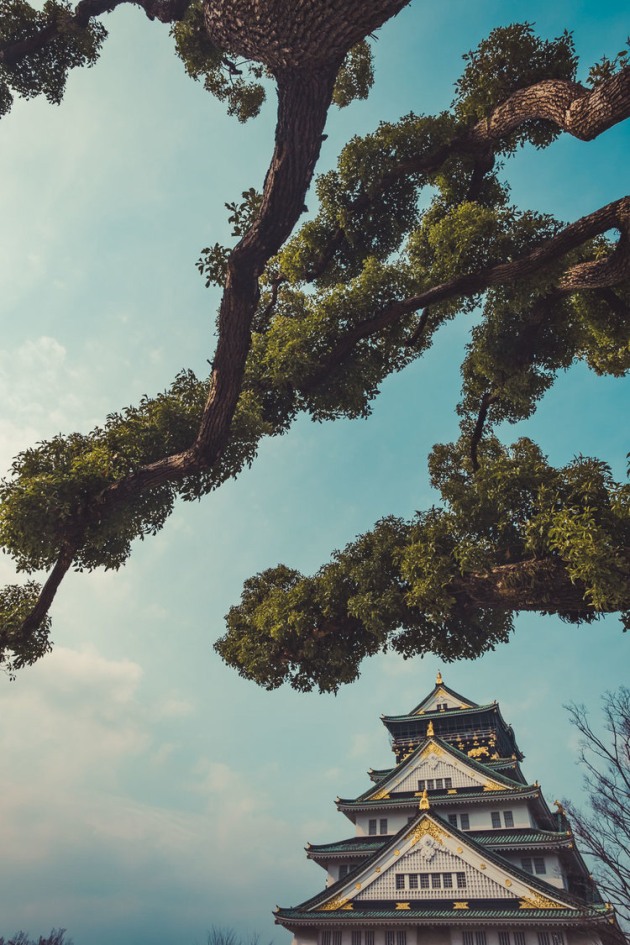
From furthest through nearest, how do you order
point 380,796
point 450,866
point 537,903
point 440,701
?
point 440,701 → point 380,796 → point 450,866 → point 537,903

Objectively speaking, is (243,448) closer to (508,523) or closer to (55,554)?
(55,554)

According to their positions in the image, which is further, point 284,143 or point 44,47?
point 44,47

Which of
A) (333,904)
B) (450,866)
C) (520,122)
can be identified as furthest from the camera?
(333,904)

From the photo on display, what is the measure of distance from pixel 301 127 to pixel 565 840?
2337 cm

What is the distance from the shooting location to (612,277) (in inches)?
296

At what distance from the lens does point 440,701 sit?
28.8 m

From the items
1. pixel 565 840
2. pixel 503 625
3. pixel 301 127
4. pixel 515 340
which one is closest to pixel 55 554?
pixel 301 127

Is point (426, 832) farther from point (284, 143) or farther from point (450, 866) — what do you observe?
point (284, 143)

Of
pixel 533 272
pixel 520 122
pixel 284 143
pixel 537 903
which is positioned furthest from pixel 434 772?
pixel 284 143

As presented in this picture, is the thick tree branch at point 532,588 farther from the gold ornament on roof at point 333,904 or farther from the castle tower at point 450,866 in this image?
the gold ornament on roof at point 333,904

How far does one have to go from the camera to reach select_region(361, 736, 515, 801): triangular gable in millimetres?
22844

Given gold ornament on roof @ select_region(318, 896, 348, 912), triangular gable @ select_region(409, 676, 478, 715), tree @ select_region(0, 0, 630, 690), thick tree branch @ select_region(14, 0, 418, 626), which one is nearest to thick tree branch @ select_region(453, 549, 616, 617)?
tree @ select_region(0, 0, 630, 690)

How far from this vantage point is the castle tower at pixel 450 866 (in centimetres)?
1694

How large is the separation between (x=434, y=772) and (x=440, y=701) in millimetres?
5283
